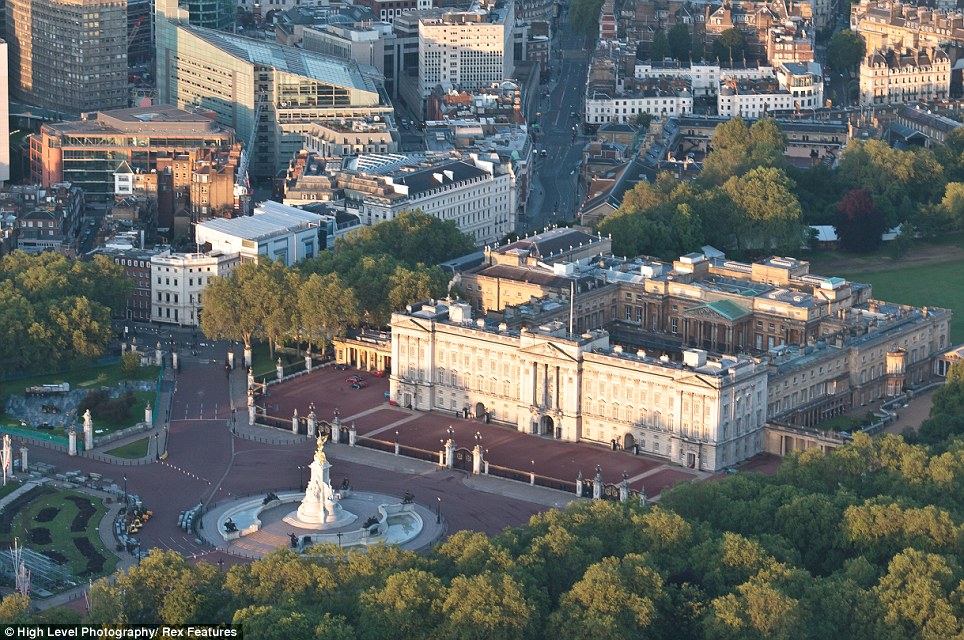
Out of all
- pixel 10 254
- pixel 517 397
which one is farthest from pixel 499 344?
pixel 10 254

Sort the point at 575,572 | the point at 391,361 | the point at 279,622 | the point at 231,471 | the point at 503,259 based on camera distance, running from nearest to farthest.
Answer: the point at 279,622 < the point at 575,572 < the point at 231,471 < the point at 391,361 < the point at 503,259

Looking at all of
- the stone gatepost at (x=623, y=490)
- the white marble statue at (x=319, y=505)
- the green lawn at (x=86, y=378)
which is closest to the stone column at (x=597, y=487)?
the stone gatepost at (x=623, y=490)

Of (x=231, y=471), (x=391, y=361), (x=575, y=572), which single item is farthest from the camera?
(x=391, y=361)

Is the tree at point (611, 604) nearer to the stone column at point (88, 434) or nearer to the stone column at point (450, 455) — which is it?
the stone column at point (450, 455)

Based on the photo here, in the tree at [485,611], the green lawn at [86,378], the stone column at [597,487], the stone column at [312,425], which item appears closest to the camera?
the tree at [485,611]

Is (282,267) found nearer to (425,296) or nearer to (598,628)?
(425,296)

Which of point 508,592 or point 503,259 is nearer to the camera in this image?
point 508,592

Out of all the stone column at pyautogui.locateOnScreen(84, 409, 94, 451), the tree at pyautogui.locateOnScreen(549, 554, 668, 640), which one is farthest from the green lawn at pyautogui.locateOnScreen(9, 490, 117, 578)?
the tree at pyautogui.locateOnScreen(549, 554, 668, 640)

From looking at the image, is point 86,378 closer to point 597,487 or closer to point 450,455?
point 450,455
